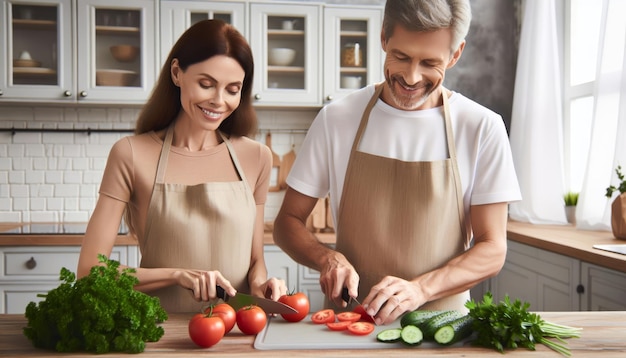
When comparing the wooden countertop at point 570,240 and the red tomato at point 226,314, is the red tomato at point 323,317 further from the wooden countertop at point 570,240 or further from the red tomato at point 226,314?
the wooden countertop at point 570,240

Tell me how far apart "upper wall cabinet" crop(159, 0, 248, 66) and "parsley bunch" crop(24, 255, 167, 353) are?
3010 millimetres

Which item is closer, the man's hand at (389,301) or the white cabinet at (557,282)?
the man's hand at (389,301)

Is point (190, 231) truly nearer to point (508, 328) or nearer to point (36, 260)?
point (508, 328)

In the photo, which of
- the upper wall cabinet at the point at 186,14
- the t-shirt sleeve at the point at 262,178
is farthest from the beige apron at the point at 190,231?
the upper wall cabinet at the point at 186,14

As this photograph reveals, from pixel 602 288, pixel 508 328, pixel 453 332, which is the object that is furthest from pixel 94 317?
pixel 602 288

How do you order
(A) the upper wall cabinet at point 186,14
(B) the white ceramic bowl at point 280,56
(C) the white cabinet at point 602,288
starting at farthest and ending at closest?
(B) the white ceramic bowl at point 280,56
(A) the upper wall cabinet at point 186,14
(C) the white cabinet at point 602,288

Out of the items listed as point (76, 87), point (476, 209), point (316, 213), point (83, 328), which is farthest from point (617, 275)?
point (76, 87)

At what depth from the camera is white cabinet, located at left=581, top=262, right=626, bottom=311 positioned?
2.79 metres

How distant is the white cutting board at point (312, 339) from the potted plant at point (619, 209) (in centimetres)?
218

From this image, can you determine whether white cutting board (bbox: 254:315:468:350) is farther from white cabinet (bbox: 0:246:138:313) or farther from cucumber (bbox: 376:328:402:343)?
white cabinet (bbox: 0:246:138:313)

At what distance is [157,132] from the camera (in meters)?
2.15

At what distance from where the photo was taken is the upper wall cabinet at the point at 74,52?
→ 4148 mm

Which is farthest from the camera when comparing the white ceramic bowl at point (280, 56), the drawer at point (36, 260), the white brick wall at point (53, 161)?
the white brick wall at point (53, 161)

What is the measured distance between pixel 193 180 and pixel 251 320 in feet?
2.24
